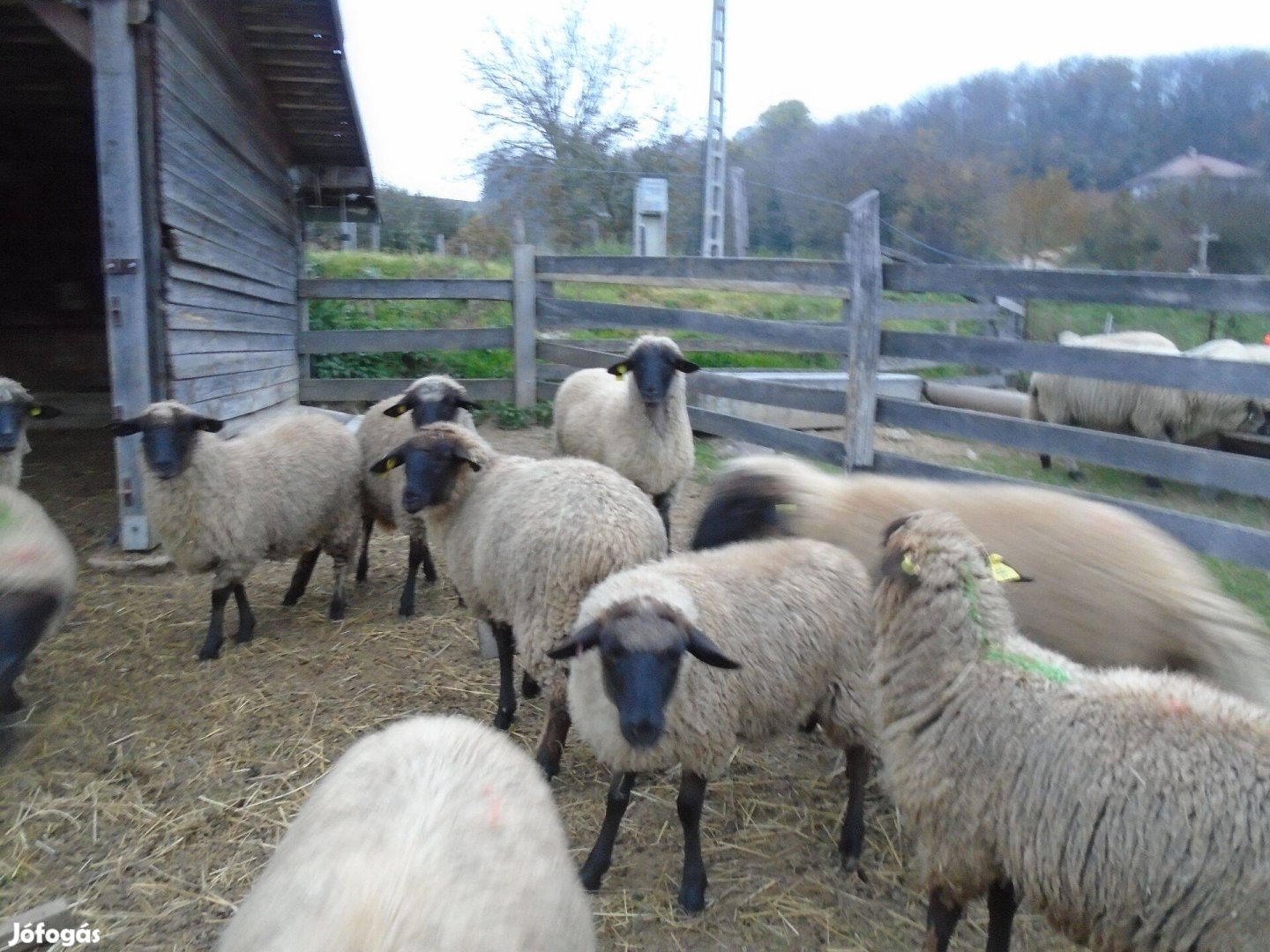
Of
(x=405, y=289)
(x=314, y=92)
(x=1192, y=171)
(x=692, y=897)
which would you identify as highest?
(x=1192, y=171)

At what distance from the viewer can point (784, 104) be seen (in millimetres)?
27062

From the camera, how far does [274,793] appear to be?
3.65m

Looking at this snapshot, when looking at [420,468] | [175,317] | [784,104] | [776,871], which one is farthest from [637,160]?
[776,871]

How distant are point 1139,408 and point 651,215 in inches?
327

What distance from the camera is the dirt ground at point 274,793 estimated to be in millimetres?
3012

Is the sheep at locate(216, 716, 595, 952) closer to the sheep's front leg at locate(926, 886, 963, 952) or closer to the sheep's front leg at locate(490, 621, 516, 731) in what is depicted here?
the sheep's front leg at locate(926, 886, 963, 952)

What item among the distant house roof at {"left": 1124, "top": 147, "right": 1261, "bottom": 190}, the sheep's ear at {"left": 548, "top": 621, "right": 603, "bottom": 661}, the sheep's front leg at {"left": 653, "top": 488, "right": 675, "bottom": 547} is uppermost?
the distant house roof at {"left": 1124, "top": 147, "right": 1261, "bottom": 190}

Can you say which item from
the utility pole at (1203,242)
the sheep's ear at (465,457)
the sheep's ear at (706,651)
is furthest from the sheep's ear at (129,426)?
the utility pole at (1203,242)

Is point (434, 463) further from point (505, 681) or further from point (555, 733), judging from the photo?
point (555, 733)

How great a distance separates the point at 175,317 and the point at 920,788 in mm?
6154

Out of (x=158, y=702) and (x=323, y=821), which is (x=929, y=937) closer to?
(x=323, y=821)

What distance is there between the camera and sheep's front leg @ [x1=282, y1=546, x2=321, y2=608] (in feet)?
19.2

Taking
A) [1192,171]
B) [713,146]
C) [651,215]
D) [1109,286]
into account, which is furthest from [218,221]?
[1192,171]

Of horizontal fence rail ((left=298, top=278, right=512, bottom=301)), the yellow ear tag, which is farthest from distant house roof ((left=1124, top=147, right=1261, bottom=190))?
the yellow ear tag
